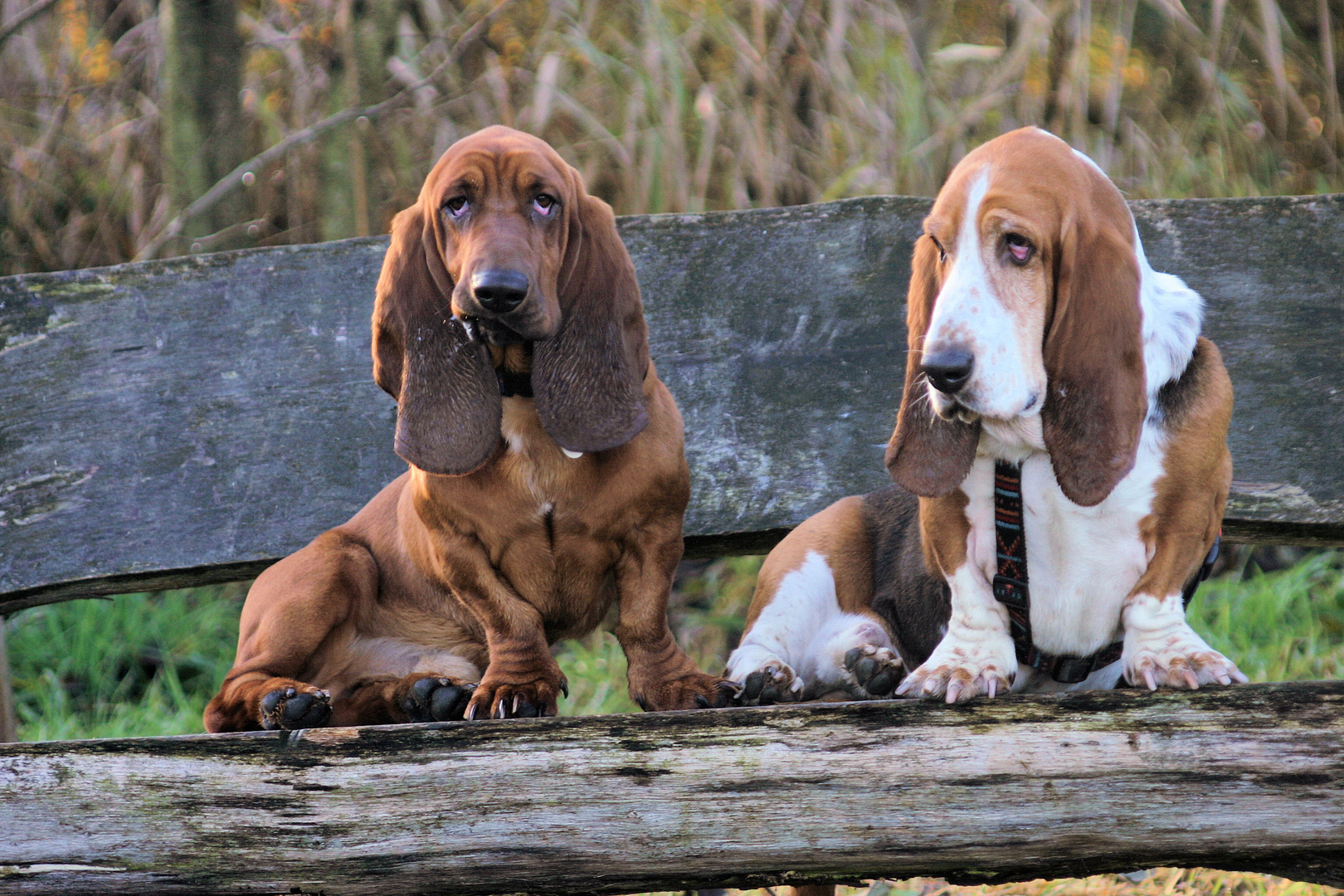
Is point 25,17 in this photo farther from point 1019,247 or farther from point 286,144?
point 1019,247

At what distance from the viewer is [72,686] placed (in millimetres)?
4680

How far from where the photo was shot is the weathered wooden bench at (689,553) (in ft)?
6.39

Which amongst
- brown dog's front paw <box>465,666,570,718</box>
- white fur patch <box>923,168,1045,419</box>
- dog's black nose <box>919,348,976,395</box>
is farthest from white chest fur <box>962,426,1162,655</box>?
brown dog's front paw <box>465,666,570,718</box>

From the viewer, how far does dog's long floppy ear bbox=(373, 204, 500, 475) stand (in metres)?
2.53

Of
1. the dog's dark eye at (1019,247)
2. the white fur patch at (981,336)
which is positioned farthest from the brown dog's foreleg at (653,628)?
the dog's dark eye at (1019,247)

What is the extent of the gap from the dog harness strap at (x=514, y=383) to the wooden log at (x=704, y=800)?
2.82 ft

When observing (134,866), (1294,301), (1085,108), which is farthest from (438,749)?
(1085,108)

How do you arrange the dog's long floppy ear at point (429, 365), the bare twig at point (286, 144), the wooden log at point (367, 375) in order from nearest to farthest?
the dog's long floppy ear at point (429, 365) < the wooden log at point (367, 375) < the bare twig at point (286, 144)

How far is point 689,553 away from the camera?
11.1ft

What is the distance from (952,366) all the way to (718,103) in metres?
2.98

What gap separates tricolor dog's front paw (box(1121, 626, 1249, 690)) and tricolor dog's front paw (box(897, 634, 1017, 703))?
0.21 m

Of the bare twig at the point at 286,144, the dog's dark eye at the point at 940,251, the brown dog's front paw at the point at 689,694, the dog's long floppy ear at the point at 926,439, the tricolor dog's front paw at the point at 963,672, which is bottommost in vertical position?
the brown dog's front paw at the point at 689,694

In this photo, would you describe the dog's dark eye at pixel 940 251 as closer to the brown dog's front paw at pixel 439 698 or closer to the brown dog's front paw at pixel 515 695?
the brown dog's front paw at pixel 515 695

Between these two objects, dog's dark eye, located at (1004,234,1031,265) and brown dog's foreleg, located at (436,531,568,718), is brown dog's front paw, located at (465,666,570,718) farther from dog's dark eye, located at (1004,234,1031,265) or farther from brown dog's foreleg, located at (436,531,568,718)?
dog's dark eye, located at (1004,234,1031,265)
